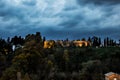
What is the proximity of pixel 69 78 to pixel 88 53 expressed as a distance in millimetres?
54565

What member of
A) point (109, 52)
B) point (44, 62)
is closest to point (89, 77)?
point (44, 62)

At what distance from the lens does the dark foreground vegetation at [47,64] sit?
71250mm

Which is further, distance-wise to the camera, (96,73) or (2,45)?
(2,45)

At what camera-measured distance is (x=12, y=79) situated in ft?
169

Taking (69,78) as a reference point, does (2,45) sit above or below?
above

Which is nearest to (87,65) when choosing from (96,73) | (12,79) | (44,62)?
(96,73)

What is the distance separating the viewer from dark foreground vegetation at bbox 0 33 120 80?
234 feet

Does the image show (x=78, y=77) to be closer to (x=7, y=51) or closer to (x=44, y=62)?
(x=44, y=62)

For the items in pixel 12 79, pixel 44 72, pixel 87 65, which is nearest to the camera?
pixel 12 79

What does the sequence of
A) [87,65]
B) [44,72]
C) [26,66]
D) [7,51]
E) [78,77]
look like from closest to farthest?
1. [26,66]
2. [44,72]
3. [78,77]
4. [87,65]
5. [7,51]

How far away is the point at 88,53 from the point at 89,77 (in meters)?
52.7

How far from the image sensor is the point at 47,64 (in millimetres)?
81625

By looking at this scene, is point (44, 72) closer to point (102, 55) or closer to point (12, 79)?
point (12, 79)

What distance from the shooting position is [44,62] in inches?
3157
